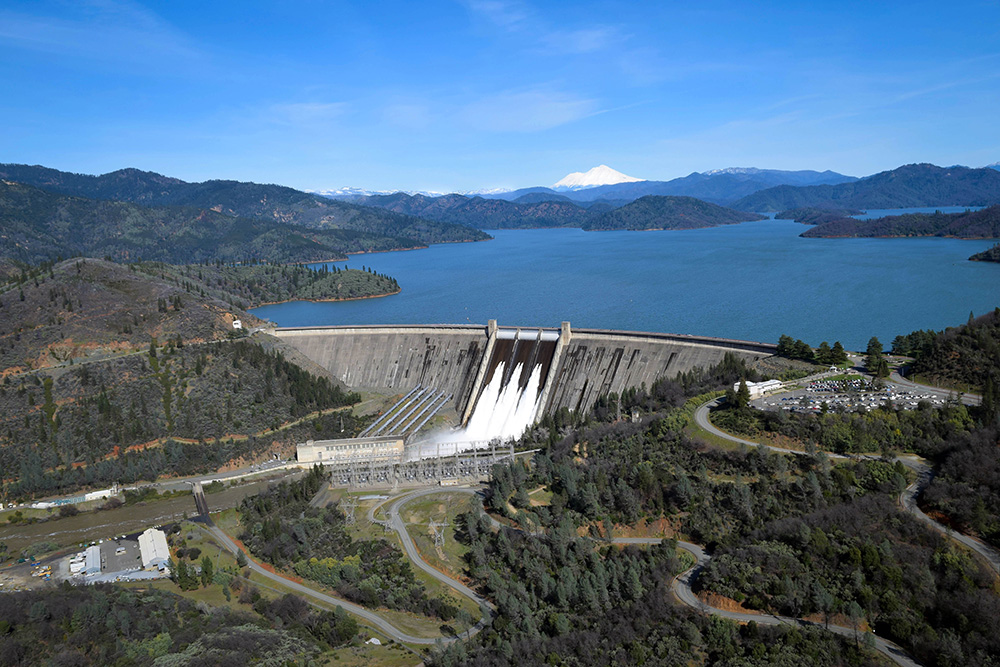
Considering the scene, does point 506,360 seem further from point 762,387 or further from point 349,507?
point 762,387

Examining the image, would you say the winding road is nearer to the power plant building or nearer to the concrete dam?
the power plant building

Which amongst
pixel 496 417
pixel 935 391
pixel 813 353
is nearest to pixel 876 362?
pixel 935 391

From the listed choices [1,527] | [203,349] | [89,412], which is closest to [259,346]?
[203,349]

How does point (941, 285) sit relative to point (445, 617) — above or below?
above

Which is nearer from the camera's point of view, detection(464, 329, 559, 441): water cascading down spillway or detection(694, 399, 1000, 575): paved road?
detection(694, 399, 1000, 575): paved road

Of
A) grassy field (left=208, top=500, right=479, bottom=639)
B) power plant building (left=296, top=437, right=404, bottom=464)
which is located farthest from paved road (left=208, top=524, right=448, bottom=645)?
power plant building (left=296, top=437, right=404, bottom=464)

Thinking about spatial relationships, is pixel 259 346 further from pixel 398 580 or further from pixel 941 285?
pixel 941 285

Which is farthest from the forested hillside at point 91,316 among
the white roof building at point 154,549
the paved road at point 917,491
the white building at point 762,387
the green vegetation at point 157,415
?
the white building at point 762,387
